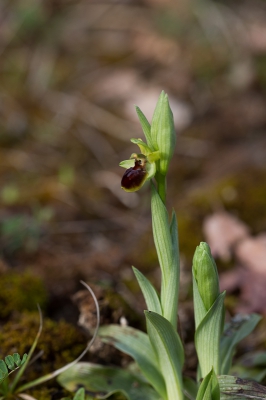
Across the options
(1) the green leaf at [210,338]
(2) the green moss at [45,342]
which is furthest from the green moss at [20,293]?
(1) the green leaf at [210,338]

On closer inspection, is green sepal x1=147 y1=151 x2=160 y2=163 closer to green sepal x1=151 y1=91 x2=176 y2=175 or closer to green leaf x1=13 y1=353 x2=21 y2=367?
green sepal x1=151 y1=91 x2=176 y2=175

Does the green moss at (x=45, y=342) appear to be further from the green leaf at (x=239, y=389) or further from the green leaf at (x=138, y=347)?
the green leaf at (x=239, y=389)

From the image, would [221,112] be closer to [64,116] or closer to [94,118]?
[94,118]

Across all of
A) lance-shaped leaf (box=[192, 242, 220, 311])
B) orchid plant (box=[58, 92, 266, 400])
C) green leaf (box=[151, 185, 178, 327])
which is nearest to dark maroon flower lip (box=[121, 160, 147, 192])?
orchid plant (box=[58, 92, 266, 400])

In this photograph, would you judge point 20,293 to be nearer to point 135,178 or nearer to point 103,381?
point 103,381

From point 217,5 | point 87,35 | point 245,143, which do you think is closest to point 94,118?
point 245,143
